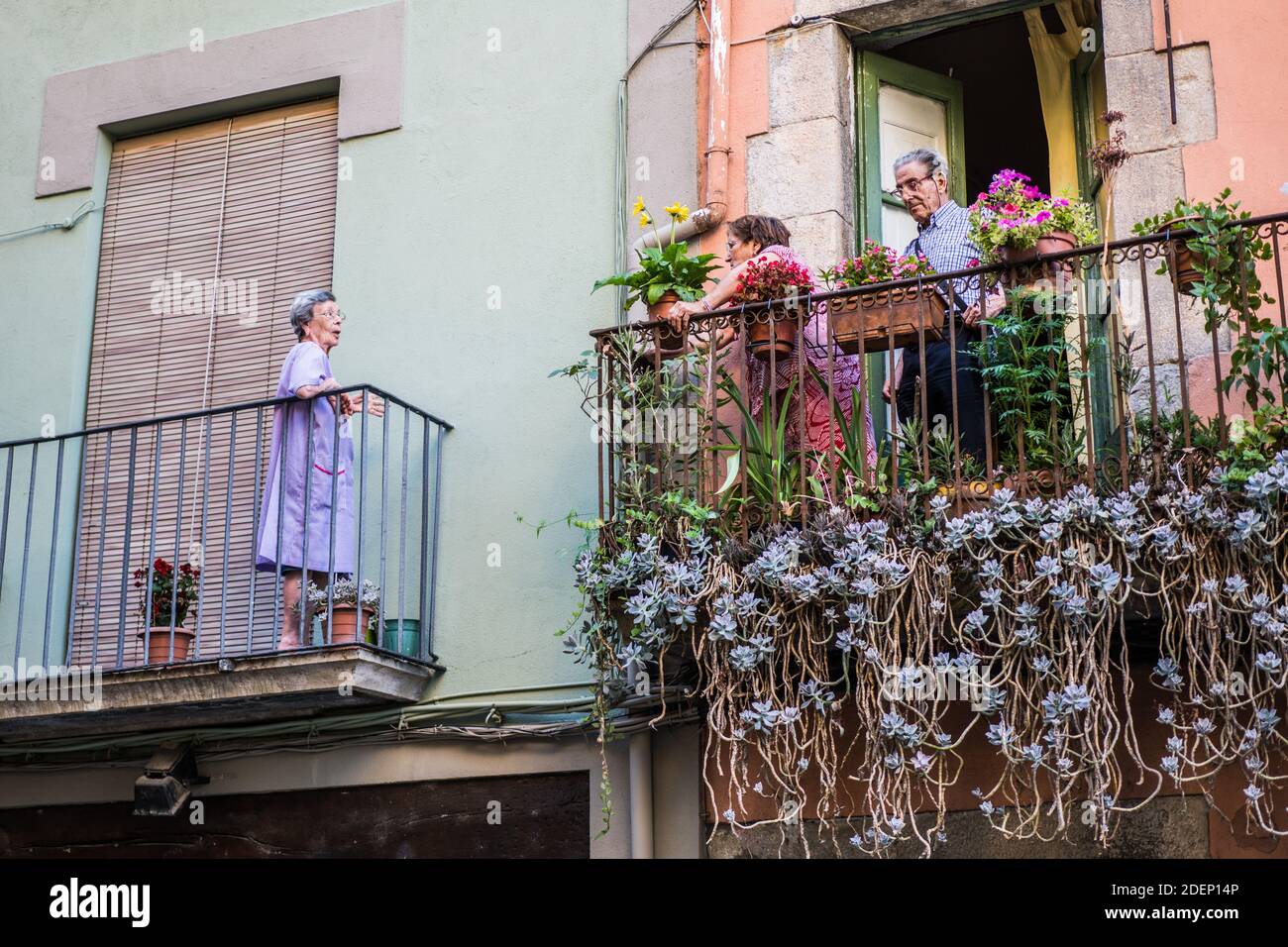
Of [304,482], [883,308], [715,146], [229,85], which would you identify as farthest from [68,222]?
[883,308]

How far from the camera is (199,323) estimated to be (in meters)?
9.01

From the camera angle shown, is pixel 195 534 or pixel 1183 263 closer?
pixel 1183 263

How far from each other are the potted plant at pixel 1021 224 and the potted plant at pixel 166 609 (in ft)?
11.2

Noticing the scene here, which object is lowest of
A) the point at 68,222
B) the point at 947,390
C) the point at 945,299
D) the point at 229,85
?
the point at 947,390

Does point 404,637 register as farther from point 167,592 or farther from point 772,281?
point 772,281

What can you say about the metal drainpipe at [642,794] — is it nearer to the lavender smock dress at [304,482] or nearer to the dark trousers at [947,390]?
the lavender smock dress at [304,482]

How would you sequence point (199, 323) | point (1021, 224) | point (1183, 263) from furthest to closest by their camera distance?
point (199, 323) < point (1021, 224) < point (1183, 263)

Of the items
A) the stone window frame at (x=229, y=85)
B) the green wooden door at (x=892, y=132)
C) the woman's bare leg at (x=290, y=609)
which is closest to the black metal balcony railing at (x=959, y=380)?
the green wooden door at (x=892, y=132)

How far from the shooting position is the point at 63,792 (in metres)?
8.35

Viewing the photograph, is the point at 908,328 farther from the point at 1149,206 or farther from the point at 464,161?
the point at 464,161

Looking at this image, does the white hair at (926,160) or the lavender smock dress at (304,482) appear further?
the lavender smock dress at (304,482)

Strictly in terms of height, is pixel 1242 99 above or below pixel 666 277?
above

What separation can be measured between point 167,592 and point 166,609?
0.23ft

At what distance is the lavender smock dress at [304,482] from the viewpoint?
787cm
